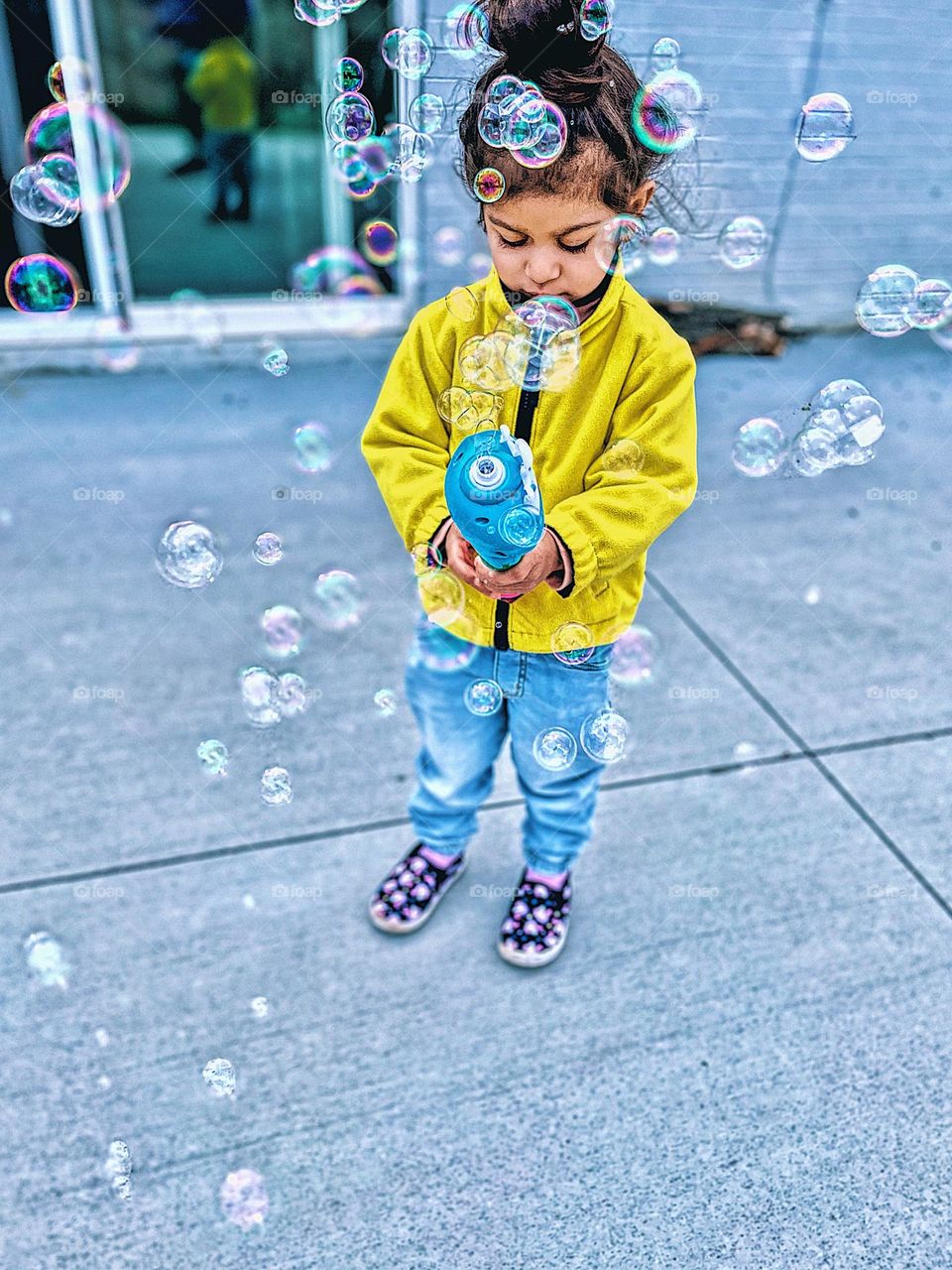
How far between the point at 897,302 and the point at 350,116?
1.14 metres

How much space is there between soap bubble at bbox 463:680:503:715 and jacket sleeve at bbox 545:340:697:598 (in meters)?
0.33

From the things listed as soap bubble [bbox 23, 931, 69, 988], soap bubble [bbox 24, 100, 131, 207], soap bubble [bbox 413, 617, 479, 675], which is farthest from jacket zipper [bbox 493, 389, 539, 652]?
soap bubble [bbox 24, 100, 131, 207]

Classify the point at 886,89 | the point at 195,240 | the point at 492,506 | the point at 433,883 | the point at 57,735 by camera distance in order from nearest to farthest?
1. the point at 492,506
2. the point at 433,883
3. the point at 57,735
4. the point at 886,89
5. the point at 195,240

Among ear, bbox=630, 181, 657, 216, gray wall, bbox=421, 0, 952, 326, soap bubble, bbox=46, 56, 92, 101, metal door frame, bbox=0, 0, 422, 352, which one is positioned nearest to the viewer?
ear, bbox=630, 181, 657, 216

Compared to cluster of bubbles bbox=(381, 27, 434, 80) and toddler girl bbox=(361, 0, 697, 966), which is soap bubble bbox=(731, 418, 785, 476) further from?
cluster of bubbles bbox=(381, 27, 434, 80)

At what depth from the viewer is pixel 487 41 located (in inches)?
61.4

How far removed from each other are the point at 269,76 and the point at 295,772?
23.2 feet

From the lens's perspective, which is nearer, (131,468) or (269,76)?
(131,468)

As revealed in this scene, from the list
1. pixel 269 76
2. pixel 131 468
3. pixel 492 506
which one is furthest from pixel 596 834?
pixel 269 76

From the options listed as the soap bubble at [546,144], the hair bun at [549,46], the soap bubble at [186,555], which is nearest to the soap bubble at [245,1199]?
the soap bubble at [186,555]

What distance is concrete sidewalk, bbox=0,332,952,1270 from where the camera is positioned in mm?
1721

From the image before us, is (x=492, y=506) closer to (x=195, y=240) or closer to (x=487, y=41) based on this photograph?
(x=487, y=41)

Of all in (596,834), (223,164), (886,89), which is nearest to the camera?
(596,834)

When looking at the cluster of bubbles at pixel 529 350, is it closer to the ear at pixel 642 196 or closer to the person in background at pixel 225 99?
the ear at pixel 642 196
